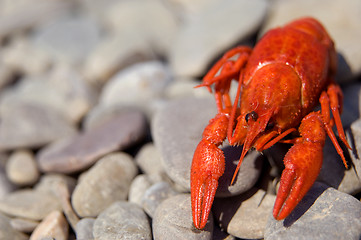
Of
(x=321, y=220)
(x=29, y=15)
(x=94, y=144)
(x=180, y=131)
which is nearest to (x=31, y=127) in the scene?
(x=94, y=144)

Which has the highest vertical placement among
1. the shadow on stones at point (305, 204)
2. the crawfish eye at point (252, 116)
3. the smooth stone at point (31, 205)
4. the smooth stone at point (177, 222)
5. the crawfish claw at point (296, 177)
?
the crawfish eye at point (252, 116)

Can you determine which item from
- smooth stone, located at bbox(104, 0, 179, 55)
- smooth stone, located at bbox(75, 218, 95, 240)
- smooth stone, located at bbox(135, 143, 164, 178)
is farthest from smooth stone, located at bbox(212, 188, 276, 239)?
smooth stone, located at bbox(104, 0, 179, 55)

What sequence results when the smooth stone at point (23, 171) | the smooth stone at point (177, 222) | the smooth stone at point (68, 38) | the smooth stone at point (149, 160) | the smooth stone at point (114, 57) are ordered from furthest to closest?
1. the smooth stone at point (68, 38)
2. the smooth stone at point (114, 57)
3. the smooth stone at point (23, 171)
4. the smooth stone at point (149, 160)
5. the smooth stone at point (177, 222)

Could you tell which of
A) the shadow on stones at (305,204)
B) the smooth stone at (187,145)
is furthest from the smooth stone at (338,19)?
the shadow on stones at (305,204)

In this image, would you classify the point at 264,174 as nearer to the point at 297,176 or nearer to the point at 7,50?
the point at 297,176

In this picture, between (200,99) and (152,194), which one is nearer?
(152,194)

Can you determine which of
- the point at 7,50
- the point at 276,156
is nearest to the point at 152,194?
the point at 276,156

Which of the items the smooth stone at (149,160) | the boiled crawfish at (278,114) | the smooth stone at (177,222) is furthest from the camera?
the smooth stone at (149,160)

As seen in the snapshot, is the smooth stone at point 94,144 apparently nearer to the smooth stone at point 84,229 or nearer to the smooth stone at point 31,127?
the smooth stone at point 31,127
